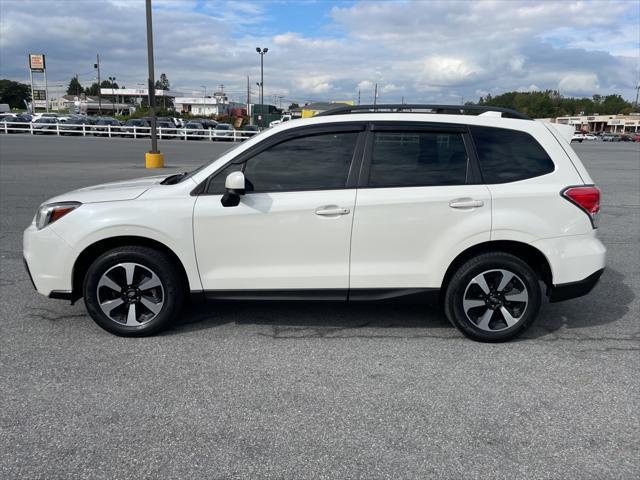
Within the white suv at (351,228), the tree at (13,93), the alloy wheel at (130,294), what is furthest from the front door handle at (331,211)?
the tree at (13,93)

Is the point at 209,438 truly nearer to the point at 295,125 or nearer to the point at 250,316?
the point at 250,316

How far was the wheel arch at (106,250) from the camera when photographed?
4.07m

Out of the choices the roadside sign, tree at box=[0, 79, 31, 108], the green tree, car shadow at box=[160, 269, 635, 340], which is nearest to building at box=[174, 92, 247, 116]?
the roadside sign

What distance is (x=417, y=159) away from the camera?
4.09m

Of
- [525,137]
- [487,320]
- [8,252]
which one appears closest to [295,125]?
[525,137]

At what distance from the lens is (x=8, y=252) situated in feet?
21.7

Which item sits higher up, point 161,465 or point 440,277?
point 440,277

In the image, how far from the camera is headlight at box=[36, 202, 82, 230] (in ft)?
13.3

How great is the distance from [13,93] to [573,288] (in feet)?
532

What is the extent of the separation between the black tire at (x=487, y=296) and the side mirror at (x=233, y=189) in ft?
5.92

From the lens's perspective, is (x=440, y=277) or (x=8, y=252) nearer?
(x=440, y=277)

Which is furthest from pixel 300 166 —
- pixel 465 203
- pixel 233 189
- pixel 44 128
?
pixel 44 128

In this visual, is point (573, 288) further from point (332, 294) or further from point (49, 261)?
point (49, 261)

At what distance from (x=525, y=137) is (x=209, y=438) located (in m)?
3.25
